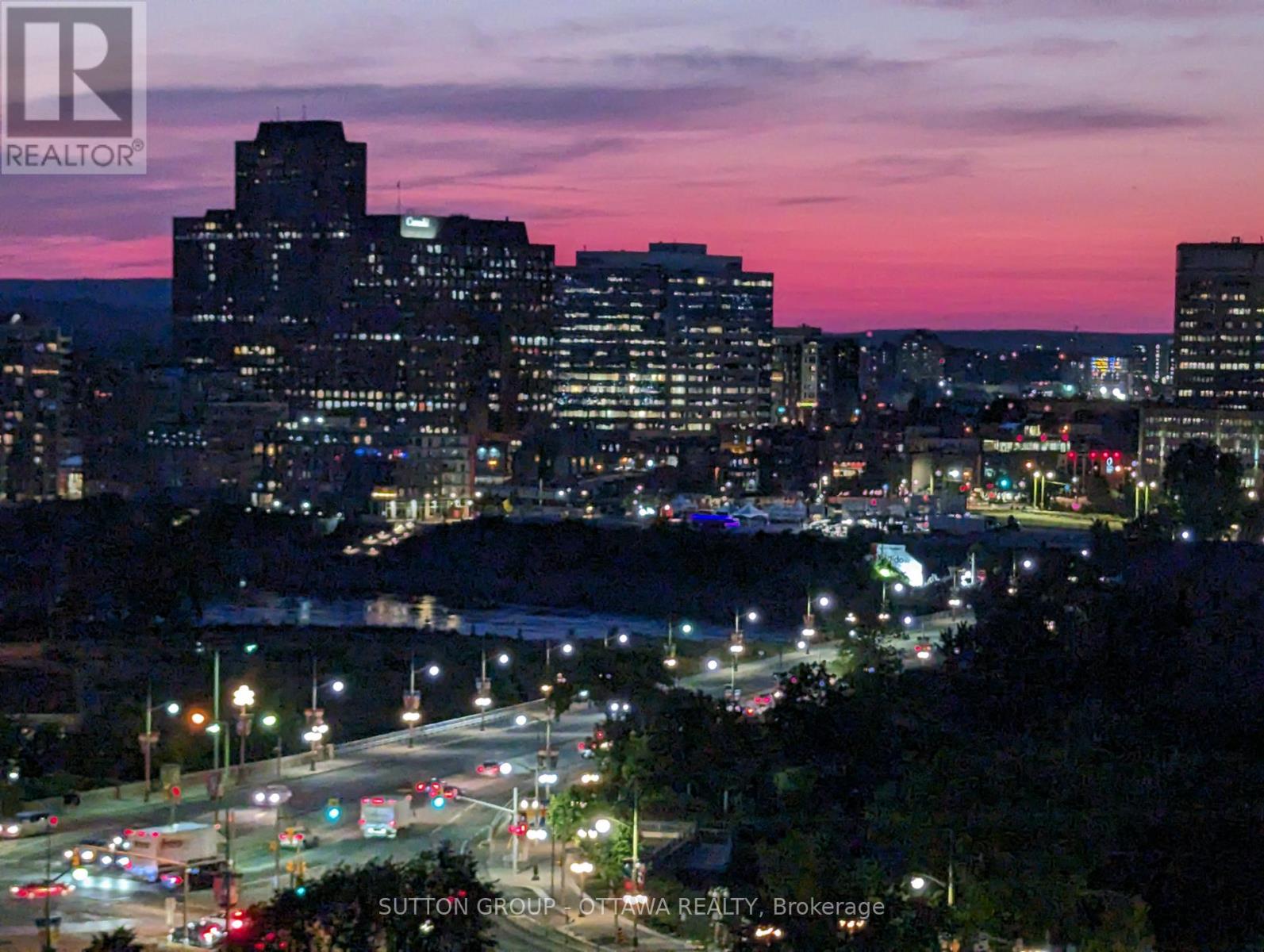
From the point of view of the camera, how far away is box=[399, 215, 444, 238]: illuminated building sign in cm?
11219

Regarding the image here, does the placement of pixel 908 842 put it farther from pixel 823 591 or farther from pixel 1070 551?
pixel 1070 551

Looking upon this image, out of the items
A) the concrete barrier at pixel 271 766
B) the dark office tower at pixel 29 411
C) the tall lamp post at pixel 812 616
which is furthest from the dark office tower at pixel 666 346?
the concrete barrier at pixel 271 766

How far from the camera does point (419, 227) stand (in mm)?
112375

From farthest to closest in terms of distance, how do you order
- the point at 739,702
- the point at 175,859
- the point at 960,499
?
the point at 960,499
the point at 739,702
the point at 175,859

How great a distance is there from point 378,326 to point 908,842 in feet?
285

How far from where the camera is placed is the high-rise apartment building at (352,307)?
9925 centimetres

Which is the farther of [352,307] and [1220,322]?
[352,307]

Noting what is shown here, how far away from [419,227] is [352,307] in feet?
20.1

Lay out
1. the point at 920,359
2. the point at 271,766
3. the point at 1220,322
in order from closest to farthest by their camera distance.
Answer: the point at 271,766, the point at 1220,322, the point at 920,359

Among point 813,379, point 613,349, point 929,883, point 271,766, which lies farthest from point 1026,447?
point 929,883

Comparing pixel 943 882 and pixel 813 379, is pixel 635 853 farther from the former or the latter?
pixel 813 379

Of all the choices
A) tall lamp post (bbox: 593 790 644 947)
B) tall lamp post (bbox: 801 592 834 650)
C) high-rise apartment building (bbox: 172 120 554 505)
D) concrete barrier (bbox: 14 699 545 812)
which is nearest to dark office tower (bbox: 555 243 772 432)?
high-rise apartment building (bbox: 172 120 554 505)

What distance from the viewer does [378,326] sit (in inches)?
4156

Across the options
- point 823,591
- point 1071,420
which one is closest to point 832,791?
point 823,591
